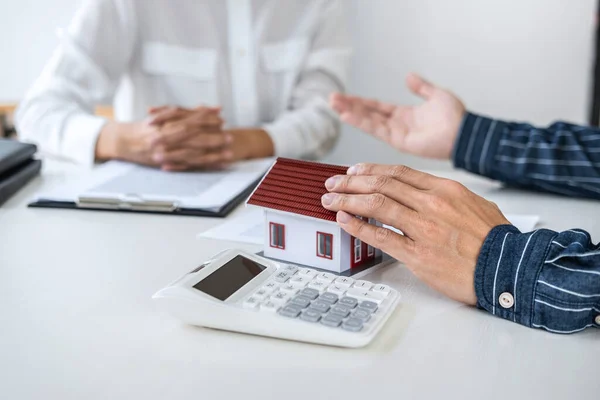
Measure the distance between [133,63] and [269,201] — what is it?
1.11 metres

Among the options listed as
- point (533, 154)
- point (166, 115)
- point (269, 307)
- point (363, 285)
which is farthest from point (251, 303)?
point (166, 115)

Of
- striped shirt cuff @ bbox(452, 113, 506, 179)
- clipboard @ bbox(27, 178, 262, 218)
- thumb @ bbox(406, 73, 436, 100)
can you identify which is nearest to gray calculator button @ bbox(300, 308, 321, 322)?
clipboard @ bbox(27, 178, 262, 218)

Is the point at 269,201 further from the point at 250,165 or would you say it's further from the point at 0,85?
the point at 0,85

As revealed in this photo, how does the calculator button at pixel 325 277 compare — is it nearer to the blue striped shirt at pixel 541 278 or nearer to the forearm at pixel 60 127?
the blue striped shirt at pixel 541 278

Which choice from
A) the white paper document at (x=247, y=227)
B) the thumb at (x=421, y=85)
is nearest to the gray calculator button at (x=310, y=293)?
the white paper document at (x=247, y=227)

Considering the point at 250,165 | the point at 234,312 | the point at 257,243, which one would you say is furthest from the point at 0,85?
the point at 234,312

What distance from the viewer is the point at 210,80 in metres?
1.78

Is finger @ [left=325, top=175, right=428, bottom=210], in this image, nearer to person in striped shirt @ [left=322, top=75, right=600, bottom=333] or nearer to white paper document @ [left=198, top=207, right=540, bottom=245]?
person in striped shirt @ [left=322, top=75, right=600, bottom=333]

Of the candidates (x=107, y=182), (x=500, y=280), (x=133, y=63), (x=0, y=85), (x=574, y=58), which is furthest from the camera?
(x=0, y=85)

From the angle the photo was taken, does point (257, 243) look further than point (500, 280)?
Yes

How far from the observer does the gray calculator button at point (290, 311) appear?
65cm

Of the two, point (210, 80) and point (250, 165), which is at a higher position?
point (210, 80)

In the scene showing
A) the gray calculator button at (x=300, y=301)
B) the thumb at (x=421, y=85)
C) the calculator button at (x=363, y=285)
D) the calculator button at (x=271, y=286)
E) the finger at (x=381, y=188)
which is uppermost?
the thumb at (x=421, y=85)

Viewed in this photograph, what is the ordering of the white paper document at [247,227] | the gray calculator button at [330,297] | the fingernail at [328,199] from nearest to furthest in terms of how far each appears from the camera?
the gray calculator button at [330,297] → the fingernail at [328,199] → the white paper document at [247,227]
